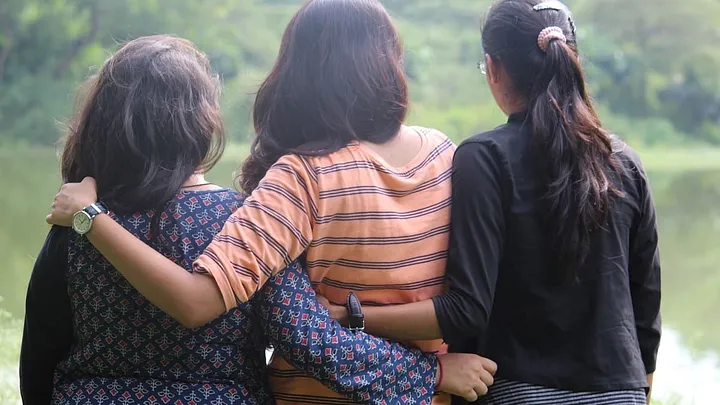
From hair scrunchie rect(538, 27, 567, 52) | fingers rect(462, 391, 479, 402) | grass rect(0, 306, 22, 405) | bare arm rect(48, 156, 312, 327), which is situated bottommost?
grass rect(0, 306, 22, 405)

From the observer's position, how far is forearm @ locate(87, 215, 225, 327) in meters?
1.05

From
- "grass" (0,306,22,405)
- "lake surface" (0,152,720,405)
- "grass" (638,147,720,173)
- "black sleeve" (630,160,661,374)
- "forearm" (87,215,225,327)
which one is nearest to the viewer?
"forearm" (87,215,225,327)

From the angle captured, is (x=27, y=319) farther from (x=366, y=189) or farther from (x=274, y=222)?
(x=366, y=189)

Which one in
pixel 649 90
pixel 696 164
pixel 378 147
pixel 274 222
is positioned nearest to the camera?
pixel 274 222

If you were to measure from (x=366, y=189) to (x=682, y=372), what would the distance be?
10.3 ft

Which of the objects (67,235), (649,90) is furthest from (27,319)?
(649,90)

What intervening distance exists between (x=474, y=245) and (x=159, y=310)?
16.7 inches

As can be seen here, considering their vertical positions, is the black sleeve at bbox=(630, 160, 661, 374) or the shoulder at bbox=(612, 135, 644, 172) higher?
the shoulder at bbox=(612, 135, 644, 172)

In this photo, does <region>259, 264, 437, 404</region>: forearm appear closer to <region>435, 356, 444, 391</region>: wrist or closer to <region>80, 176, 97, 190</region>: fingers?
<region>435, 356, 444, 391</region>: wrist

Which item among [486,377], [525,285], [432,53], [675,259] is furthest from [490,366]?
[432,53]

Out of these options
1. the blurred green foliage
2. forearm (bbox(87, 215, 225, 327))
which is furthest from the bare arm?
the blurred green foliage

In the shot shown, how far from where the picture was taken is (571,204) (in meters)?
1.17

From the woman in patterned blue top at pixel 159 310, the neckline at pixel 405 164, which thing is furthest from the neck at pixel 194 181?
the neckline at pixel 405 164

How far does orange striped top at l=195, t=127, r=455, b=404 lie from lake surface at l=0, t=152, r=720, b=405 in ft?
5.22
